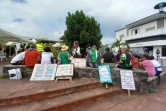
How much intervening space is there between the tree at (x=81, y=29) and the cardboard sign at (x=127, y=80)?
13.3 meters

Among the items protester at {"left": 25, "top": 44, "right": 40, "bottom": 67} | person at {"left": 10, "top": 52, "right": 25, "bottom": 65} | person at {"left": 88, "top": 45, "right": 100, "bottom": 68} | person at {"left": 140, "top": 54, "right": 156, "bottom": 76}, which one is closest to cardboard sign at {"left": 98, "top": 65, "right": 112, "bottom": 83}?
person at {"left": 88, "top": 45, "right": 100, "bottom": 68}

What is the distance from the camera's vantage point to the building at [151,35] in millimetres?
22234

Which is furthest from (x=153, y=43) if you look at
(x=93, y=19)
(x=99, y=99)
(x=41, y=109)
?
(x=41, y=109)

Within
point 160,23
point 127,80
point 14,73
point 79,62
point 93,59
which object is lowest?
point 127,80

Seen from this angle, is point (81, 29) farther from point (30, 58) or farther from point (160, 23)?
point (160, 23)

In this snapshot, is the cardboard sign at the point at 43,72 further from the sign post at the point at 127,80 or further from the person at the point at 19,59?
the sign post at the point at 127,80

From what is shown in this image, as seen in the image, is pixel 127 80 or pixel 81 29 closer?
pixel 127 80

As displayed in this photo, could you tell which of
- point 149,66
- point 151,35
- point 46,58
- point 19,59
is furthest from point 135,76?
point 151,35

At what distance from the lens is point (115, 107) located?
11.5 feet

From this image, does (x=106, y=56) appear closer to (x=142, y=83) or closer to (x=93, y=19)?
(x=142, y=83)

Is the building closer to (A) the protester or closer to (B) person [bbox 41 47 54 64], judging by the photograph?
(B) person [bbox 41 47 54 64]

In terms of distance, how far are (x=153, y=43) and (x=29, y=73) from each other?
79.8ft

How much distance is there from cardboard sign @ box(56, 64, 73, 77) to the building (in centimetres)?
1749

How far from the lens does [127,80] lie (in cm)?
453
